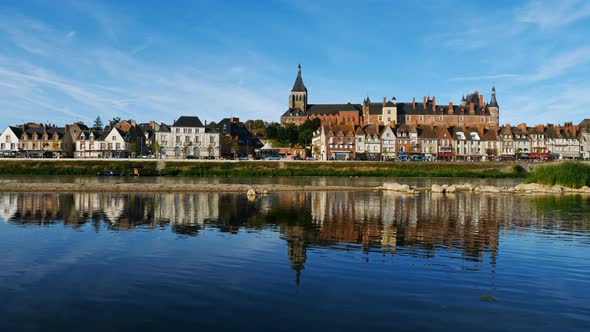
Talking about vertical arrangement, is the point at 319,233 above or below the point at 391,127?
below

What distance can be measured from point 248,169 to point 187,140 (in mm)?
27410

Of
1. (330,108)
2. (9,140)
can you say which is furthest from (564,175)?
(330,108)

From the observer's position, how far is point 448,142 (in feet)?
334

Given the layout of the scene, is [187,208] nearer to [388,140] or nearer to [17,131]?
[388,140]

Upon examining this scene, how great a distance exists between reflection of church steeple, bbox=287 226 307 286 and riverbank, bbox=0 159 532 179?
1891 inches

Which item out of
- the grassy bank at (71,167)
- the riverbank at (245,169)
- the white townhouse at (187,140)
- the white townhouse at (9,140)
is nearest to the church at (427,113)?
the white townhouse at (187,140)

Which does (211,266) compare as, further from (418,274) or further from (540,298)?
(540,298)

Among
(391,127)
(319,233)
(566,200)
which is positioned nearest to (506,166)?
(391,127)

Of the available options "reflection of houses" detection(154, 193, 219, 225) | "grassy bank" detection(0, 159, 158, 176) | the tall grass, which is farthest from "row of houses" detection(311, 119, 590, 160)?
"reflection of houses" detection(154, 193, 219, 225)

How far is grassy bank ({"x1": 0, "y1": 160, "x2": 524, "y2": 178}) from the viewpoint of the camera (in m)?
68.6

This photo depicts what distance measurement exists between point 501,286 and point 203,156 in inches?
3371

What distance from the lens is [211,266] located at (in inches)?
549

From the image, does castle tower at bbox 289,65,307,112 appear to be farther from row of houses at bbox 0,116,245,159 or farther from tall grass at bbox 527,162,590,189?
tall grass at bbox 527,162,590,189

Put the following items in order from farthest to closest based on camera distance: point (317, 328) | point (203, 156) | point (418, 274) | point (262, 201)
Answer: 1. point (203, 156)
2. point (262, 201)
3. point (418, 274)
4. point (317, 328)
